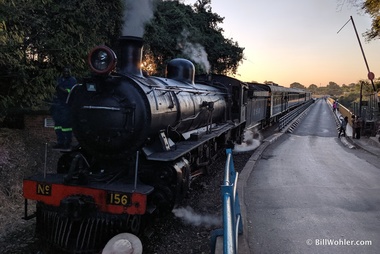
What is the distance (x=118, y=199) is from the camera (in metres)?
4.40

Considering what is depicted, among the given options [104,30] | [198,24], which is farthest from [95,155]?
[198,24]

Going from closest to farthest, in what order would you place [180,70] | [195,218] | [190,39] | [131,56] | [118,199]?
[118,199] < [131,56] < [195,218] < [180,70] < [190,39]

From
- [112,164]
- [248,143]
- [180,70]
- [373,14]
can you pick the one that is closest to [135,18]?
[180,70]

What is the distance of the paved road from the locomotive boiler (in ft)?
5.15

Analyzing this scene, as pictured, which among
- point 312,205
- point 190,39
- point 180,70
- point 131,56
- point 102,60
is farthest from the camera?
point 190,39

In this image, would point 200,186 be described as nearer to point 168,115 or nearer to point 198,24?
point 168,115

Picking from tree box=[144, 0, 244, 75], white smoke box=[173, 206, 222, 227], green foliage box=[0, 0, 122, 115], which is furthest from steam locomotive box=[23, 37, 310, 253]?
tree box=[144, 0, 244, 75]

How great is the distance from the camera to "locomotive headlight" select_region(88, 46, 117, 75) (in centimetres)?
481

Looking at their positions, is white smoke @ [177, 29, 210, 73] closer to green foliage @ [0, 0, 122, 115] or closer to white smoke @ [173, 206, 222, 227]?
green foliage @ [0, 0, 122, 115]

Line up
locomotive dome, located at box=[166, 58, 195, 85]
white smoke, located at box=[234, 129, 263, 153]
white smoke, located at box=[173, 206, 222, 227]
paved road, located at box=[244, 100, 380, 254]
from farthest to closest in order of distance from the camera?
1. white smoke, located at box=[234, 129, 263, 153]
2. locomotive dome, located at box=[166, 58, 195, 85]
3. white smoke, located at box=[173, 206, 222, 227]
4. paved road, located at box=[244, 100, 380, 254]

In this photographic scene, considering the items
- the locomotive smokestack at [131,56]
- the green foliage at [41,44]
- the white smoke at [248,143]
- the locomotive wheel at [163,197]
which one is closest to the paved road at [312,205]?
the locomotive wheel at [163,197]

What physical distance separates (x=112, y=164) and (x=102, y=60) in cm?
168

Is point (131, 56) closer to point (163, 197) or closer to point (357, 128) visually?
point (163, 197)

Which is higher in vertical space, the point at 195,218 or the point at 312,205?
the point at 312,205
